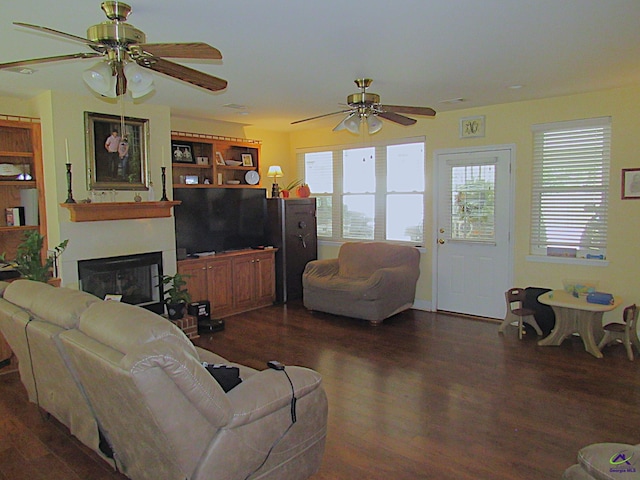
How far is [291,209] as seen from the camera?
6539 mm

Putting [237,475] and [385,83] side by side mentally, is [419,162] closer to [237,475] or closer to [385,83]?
[385,83]

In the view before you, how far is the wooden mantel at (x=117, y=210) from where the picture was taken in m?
4.43

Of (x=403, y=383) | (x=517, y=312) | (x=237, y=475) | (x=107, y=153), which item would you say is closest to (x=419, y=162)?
(x=517, y=312)

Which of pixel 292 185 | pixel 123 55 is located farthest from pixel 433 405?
pixel 292 185

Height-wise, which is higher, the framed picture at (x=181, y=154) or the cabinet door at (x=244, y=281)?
the framed picture at (x=181, y=154)

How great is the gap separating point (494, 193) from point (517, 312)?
143 cm

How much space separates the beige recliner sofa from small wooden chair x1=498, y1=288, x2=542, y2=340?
3.13 meters

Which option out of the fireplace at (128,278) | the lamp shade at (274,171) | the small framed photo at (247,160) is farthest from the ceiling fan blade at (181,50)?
the lamp shade at (274,171)

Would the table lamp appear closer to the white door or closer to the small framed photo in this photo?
the small framed photo

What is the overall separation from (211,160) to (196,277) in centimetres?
165

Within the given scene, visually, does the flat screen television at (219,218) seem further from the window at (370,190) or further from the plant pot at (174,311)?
the window at (370,190)

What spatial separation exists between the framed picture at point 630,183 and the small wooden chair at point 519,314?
1.36 metres

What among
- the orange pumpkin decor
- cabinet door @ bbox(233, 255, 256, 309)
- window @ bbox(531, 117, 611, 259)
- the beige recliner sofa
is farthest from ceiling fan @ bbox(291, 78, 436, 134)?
the orange pumpkin decor

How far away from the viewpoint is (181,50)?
2.26 meters
